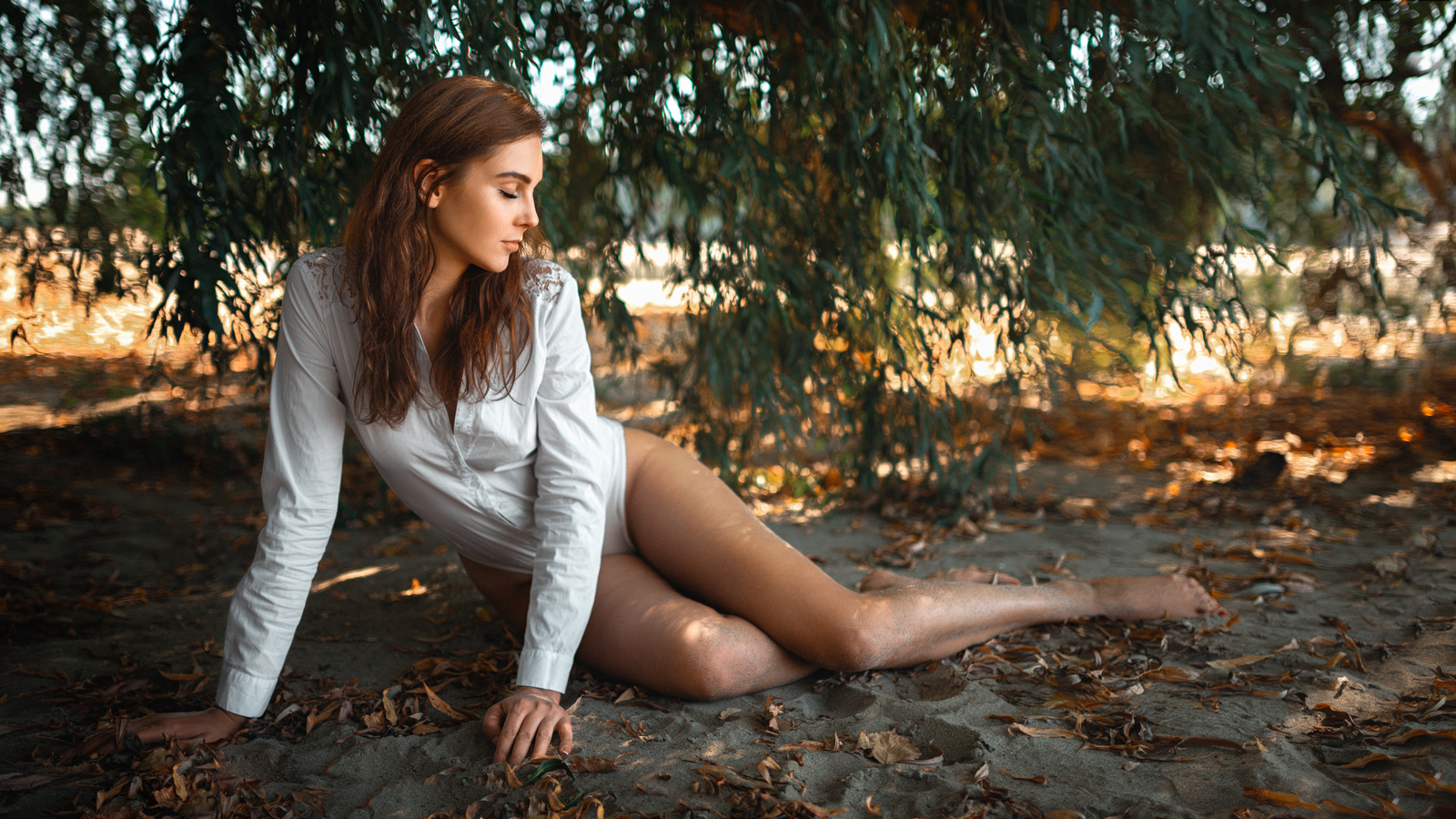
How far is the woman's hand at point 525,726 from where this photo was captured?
1500 millimetres

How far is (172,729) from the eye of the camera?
1582 mm

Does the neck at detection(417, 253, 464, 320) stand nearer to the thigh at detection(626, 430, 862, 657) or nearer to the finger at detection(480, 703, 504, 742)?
the thigh at detection(626, 430, 862, 657)

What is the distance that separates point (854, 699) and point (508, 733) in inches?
27.6

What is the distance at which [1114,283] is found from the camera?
2383mm

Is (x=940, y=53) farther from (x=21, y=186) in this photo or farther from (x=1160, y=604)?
(x=21, y=186)

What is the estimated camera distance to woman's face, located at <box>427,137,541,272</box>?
1.55 metres

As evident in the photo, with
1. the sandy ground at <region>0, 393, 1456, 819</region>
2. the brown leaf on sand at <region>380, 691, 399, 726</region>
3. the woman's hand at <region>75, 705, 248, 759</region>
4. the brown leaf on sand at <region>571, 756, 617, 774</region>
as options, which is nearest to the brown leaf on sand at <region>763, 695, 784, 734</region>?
the sandy ground at <region>0, 393, 1456, 819</region>

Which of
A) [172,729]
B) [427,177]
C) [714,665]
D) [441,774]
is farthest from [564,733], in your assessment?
[427,177]

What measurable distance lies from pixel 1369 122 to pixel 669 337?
2942 millimetres

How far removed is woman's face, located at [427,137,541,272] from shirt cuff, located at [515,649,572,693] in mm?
726

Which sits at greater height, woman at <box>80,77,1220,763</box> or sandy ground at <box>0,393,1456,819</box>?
woman at <box>80,77,1220,763</box>

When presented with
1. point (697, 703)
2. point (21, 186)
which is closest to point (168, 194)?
point (21, 186)

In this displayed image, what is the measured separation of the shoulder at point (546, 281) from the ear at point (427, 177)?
225 millimetres

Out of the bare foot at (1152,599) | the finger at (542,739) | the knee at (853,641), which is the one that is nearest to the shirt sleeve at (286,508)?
the finger at (542,739)
